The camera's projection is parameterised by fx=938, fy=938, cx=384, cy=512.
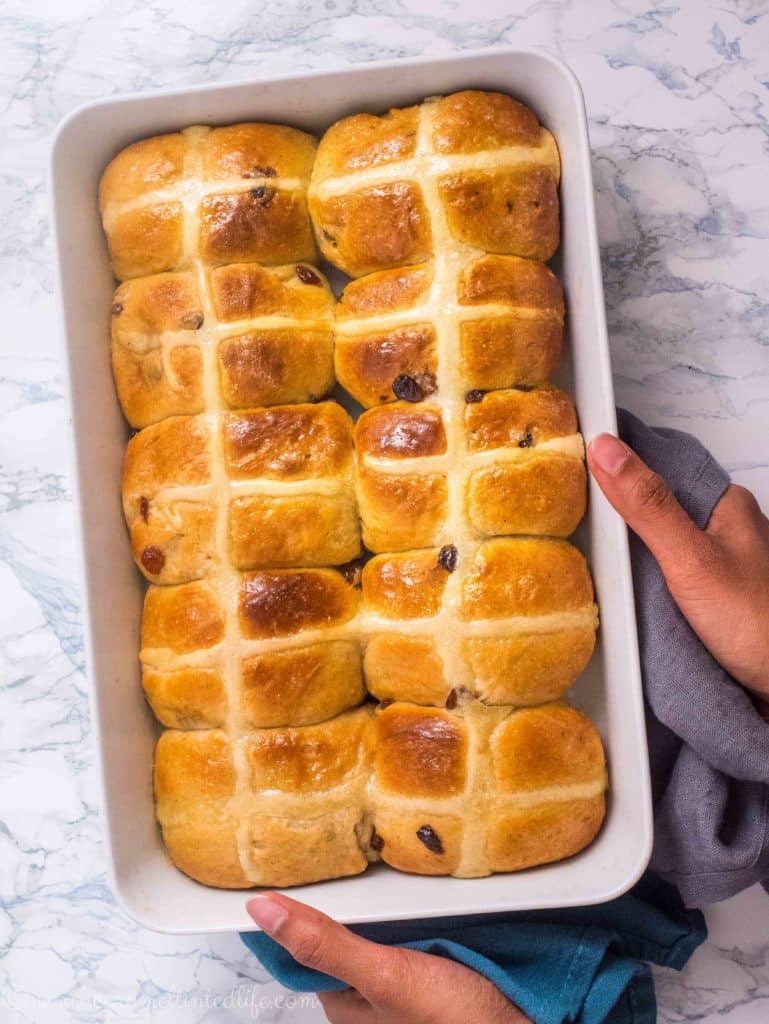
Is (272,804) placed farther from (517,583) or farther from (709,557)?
(709,557)

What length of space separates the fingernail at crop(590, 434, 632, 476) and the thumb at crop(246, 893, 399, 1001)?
726 millimetres

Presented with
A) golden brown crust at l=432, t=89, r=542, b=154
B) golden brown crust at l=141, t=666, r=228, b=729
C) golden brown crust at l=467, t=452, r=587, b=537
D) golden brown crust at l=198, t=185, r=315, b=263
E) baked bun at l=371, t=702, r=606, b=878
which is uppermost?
golden brown crust at l=432, t=89, r=542, b=154

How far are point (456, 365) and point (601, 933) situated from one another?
92 centimetres

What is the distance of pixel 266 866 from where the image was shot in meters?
1.38

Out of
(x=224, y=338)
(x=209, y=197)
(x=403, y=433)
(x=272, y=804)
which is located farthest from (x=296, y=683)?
(x=209, y=197)

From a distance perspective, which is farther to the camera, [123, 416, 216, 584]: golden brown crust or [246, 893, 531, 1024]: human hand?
[123, 416, 216, 584]: golden brown crust

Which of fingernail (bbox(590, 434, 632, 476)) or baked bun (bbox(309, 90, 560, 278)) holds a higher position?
baked bun (bbox(309, 90, 560, 278))

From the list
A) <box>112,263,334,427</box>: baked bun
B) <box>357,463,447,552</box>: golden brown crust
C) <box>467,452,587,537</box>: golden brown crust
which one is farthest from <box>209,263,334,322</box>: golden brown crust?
<box>467,452,587,537</box>: golden brown crust

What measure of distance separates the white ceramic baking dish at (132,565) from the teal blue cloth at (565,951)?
0.16m

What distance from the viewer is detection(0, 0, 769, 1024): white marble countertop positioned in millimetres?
1597

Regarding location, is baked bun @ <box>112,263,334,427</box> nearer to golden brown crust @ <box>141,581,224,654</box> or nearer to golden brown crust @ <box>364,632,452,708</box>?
golden brown crust @ <box>141,581,224,654</box>

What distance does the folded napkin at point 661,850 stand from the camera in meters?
1.35

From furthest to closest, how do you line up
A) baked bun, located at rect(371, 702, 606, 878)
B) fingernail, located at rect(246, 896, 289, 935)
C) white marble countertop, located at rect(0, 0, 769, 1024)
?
white marble countertop, located at rect(0, 0, 769, 1024) < baked bun, located at rect(371, 702, 606, 878) < fingernail, located at rect(246, 896, 289, 935)

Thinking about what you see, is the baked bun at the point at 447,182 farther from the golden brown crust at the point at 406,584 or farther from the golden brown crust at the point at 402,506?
the golden brown crust at the point at 406,584
